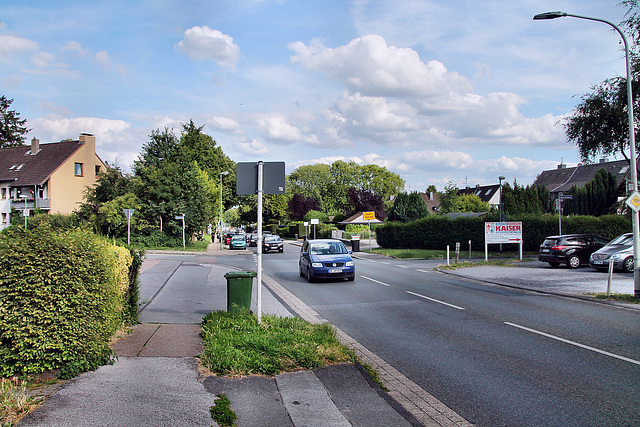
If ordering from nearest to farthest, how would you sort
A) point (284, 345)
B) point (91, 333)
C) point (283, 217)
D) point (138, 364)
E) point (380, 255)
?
point (91, 333)
point (138, 364)
point (284, 345)
point (380, 255)
point (283, 217)

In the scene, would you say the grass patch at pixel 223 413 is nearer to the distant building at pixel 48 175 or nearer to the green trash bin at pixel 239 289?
the green trash bin at pixel 239 289

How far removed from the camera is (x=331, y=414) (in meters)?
4.74

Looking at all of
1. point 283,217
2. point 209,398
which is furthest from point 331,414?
point 283,217

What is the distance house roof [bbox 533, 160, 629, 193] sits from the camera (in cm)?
6315

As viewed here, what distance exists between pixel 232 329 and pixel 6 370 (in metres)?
3.09

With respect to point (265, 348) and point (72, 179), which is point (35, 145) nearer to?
point (72, 179)

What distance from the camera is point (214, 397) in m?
5.13

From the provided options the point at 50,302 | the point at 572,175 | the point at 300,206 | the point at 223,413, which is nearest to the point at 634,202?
the point at 223,413

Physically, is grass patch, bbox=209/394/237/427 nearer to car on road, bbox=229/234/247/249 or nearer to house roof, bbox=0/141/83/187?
car on road, bbox=229/234/247/249

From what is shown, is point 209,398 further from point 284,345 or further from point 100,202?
point 100,202

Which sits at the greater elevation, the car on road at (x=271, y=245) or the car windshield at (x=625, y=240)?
the car windshield at (x=625, y=240)

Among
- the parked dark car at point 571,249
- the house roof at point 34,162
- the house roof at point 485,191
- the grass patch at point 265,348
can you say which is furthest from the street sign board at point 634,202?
the house roof at point 485,191

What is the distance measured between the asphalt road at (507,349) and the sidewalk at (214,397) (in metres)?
0.64

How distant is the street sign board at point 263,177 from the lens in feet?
28.6
